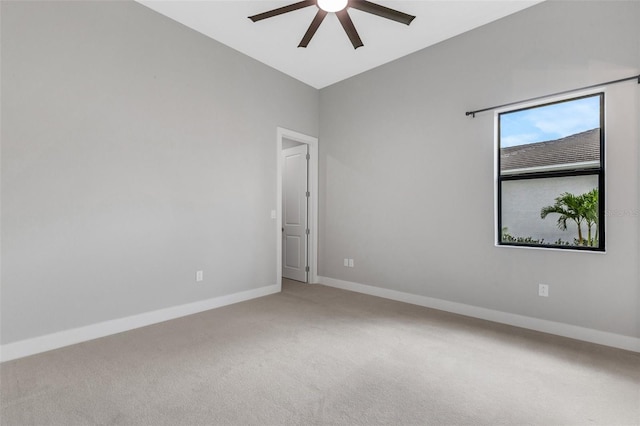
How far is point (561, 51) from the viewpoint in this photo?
2.92m

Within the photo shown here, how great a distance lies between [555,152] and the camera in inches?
118

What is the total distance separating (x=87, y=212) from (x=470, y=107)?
4.10 meters

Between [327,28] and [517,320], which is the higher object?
[327,28]

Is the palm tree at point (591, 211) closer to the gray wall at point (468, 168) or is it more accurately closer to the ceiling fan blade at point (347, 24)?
the gray wall at point (468, 168)

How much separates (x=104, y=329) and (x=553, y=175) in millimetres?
4558

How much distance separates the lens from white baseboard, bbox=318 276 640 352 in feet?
8.71

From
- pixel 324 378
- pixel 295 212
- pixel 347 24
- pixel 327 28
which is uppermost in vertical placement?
pixel 327 28

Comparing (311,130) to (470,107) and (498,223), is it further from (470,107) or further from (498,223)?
(498,223)

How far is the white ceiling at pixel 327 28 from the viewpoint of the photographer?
10.2ft

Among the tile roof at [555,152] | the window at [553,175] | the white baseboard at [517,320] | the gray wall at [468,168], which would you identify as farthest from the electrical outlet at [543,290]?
the tile roof at [555,152]

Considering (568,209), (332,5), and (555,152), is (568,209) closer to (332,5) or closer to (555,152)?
(555,152)

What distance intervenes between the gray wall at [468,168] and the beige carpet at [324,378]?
0.52 metres

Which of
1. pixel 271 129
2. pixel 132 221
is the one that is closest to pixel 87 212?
pixel 132 221

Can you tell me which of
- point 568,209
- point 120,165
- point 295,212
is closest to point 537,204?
point 568,209
